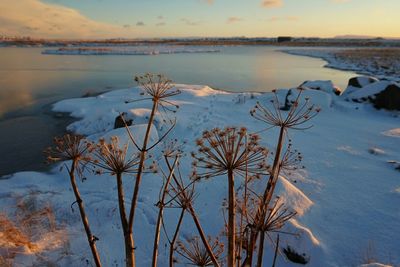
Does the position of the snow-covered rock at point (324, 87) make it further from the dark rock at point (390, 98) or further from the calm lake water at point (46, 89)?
the calm lake water at point (46, 89)

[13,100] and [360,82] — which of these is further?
[13,100]

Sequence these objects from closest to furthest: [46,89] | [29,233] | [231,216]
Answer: [231,216]
[29,233]
[46,89]

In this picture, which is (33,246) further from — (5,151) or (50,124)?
(50,124)

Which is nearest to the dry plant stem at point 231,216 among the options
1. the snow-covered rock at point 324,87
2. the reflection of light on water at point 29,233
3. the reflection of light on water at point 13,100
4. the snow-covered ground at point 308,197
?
the snow-covered ground at point 308,197

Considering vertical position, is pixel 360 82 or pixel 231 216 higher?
pixel 231 216

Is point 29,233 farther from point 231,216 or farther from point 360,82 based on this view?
point 360,82

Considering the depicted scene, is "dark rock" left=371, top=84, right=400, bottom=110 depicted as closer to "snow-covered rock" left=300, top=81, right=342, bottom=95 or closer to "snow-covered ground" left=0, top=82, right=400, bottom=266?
"snow-covered ground" left=0, top=82, right=400, bottom=266

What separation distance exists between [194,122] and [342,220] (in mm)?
8077

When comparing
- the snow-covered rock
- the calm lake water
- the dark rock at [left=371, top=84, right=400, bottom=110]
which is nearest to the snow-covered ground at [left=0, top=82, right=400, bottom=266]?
the dark rock at [left=371, top=84, right=400, bottom=110]

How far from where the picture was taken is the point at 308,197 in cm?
775

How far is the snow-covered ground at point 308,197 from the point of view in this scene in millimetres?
→ 5953

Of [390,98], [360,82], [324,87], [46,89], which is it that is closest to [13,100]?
[46,89]

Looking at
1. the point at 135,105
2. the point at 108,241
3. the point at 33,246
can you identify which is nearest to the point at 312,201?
the point at 108,241

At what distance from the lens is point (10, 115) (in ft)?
57.8
